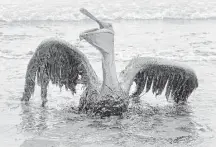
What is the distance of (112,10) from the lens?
21.0 metres

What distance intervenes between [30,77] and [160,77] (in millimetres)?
1962

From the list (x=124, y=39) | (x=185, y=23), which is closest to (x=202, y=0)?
(x=185, y=23)

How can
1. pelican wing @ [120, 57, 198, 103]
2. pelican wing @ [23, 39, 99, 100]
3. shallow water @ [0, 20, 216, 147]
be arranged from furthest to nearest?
1. pelican wing @ [120, 57, 198, 103]
2. pelican wing @ [23, 39, 99, 100]
3. shallow water @ [0, 20, 216, 147]

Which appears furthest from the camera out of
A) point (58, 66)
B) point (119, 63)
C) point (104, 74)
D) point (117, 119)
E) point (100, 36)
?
point (119, 63)

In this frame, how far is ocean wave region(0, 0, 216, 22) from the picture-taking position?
19.7 meters

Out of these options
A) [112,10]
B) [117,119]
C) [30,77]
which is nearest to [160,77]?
[117,119]

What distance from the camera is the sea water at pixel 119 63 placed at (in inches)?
298

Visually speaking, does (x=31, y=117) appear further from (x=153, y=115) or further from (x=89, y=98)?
(x=153, y=115)

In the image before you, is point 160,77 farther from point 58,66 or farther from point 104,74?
point 58,66

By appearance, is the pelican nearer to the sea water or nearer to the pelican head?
the pelican head

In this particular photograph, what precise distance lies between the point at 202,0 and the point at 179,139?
1599cm

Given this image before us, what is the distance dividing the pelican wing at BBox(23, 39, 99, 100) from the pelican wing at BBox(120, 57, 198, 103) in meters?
0.54

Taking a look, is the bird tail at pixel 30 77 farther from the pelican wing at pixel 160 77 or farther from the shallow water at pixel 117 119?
the pelican wing at pixel 160 77

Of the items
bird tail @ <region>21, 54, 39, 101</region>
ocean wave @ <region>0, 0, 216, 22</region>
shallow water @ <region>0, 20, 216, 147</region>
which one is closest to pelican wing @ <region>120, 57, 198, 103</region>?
shallow water @ <region>0, 20, 216, 147</region>
